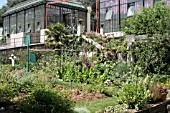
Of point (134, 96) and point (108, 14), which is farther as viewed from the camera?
point (108, 14)

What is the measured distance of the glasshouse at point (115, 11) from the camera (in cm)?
2539

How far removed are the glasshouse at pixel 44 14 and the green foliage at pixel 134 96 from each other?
22.7 m

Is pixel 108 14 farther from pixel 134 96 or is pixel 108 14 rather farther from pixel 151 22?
pixel 134 96

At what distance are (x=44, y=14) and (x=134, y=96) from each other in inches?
984

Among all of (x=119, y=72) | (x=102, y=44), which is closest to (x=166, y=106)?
(x=119, y=72)

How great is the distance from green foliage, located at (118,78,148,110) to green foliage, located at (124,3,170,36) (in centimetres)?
740

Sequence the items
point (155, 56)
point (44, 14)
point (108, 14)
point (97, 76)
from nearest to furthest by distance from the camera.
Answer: point (97, 76) → point (155, 56) → point (108, 14) → point (44, 14)

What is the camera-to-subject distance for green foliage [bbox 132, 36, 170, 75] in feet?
46.1

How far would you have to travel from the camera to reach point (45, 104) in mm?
6051

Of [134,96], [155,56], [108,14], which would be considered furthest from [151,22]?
[108,14]

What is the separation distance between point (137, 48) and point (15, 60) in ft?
33.6

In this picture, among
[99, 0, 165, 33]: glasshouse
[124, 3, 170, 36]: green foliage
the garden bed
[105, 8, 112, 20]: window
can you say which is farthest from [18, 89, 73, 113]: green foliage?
[105, 8, 112, 20]: window

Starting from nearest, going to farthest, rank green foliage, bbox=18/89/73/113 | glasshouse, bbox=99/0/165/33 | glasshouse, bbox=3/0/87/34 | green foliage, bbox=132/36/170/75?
1. green foliage, bbox=18/89/73/113
2. green foliage, bbox=132/36/170/75
3. glasshouse, bbox=99/0/165/33
4. glasshouse, bbox=3/0/87/34

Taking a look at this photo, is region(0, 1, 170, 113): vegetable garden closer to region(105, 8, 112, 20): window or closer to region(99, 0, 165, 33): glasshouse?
region(99, 0, 165, 33): glasshouse
